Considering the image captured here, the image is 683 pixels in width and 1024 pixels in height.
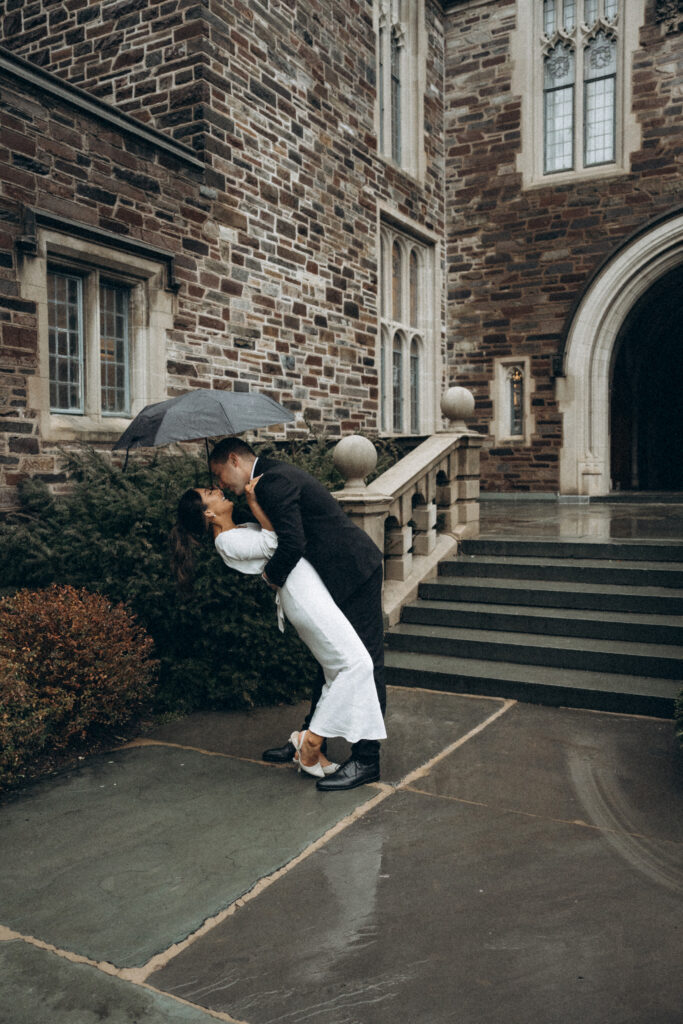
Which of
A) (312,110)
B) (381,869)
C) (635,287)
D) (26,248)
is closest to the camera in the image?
(381,869)

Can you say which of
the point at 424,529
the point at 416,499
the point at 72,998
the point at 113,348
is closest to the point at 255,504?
the point at 72,998

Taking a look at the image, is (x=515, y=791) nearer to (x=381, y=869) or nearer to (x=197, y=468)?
(x=381, y=869)

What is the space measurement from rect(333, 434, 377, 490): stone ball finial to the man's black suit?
1863 millimetres

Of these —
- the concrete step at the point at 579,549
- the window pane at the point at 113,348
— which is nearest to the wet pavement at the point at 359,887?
the concrete step at the point at 579,549

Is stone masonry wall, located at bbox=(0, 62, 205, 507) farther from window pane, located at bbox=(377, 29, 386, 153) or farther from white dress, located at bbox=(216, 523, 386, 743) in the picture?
window pane, located at bbox=(377, 29, 386, 153)

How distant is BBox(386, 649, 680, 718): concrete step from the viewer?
525cm

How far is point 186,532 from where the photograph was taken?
4.42m

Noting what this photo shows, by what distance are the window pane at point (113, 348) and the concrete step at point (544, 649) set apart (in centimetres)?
380

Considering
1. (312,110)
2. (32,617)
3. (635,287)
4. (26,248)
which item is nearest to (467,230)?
(635,287)

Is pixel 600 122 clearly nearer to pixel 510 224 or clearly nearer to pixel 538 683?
pixel 510 224

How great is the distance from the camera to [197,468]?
6.64 meters

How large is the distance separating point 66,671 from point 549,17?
14404 mm

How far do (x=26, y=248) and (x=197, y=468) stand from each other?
248cm

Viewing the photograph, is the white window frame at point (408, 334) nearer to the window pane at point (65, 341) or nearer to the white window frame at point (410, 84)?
the white window frame at point (410, 84)
